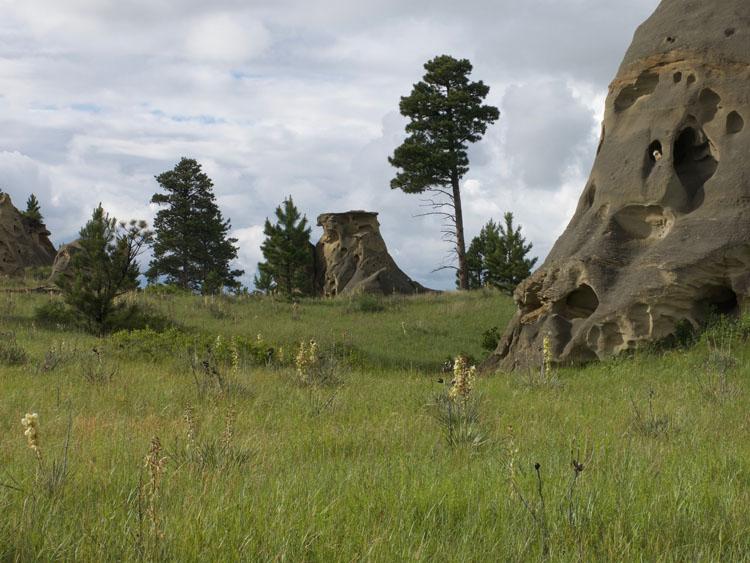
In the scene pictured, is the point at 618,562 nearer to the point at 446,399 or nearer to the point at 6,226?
the point at 446,399

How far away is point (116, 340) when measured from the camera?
44.9 ft

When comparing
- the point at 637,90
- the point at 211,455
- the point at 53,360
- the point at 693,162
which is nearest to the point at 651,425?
the point at 211,455

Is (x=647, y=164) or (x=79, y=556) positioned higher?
(x=647, y=164)

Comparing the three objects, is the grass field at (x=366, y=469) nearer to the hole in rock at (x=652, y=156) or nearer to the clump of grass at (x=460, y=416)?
the clump of grass at (x=460, y=416)

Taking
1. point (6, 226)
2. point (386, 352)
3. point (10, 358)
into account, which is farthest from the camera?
point (6, 226)

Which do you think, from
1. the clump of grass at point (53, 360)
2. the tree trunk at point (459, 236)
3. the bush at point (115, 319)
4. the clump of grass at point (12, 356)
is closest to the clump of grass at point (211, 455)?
the clump of grass at point (53, 360)

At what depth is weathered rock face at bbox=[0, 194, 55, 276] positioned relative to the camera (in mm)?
39125

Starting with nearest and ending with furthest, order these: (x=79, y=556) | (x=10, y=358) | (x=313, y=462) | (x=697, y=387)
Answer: (x=79, y=556)
(x=313, y=462)
(x=697, y=387)
(x=10, y=358)

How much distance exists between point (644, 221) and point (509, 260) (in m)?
18.6

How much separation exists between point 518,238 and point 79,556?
30.5 metres

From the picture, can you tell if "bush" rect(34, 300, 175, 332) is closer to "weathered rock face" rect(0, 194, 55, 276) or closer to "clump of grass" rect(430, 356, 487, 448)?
"clump of grass" rect(430, 356, 487, 448)

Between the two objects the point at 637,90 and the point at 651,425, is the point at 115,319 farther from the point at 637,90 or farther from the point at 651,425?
the point at 651,425

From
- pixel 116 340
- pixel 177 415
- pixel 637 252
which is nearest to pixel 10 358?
pixel 116 340

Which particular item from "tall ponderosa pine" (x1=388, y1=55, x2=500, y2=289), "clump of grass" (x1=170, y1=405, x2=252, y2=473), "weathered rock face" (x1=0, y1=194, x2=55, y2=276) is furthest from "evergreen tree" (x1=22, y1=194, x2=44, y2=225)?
"clump of grass" (x1=170, y1=405, x2=252, y2=473)
